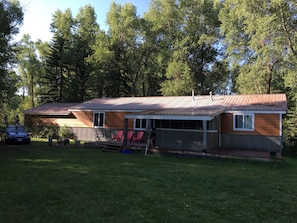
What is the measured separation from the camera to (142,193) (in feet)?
22.9

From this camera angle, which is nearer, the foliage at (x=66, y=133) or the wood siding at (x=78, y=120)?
the wood siding at (x=78, y=120)

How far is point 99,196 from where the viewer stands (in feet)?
21.6

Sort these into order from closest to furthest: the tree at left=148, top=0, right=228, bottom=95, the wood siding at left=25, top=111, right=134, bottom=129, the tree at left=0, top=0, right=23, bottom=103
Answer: the tree at left=0, top=0, right=23, bottom=103, the wood siding at left=25, top=111, right=134, bottom=129, the tree at left=148, top=0, right=228, bottom=95

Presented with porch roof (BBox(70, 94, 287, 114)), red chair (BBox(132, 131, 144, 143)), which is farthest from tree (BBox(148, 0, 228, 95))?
red chair (BBox(132, 131, 144, 143))

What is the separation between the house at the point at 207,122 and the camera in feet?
50.1

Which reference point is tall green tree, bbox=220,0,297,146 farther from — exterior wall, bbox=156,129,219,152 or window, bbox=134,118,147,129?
window, bbox=134,118,147,129

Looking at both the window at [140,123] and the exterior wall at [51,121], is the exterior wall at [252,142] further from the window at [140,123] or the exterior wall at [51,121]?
the exterior wall at [51,121]

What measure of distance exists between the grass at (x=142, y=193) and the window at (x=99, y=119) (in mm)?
10122

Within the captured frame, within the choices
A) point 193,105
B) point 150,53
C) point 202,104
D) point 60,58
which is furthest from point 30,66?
point 202,104

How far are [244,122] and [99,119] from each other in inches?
407

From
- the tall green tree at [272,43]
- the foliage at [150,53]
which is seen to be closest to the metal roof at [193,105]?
the tall green tree at [272,43]

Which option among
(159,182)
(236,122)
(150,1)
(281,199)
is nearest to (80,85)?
(150,1)

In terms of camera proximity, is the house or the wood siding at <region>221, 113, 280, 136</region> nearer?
the house

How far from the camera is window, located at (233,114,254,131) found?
16.4 meters
